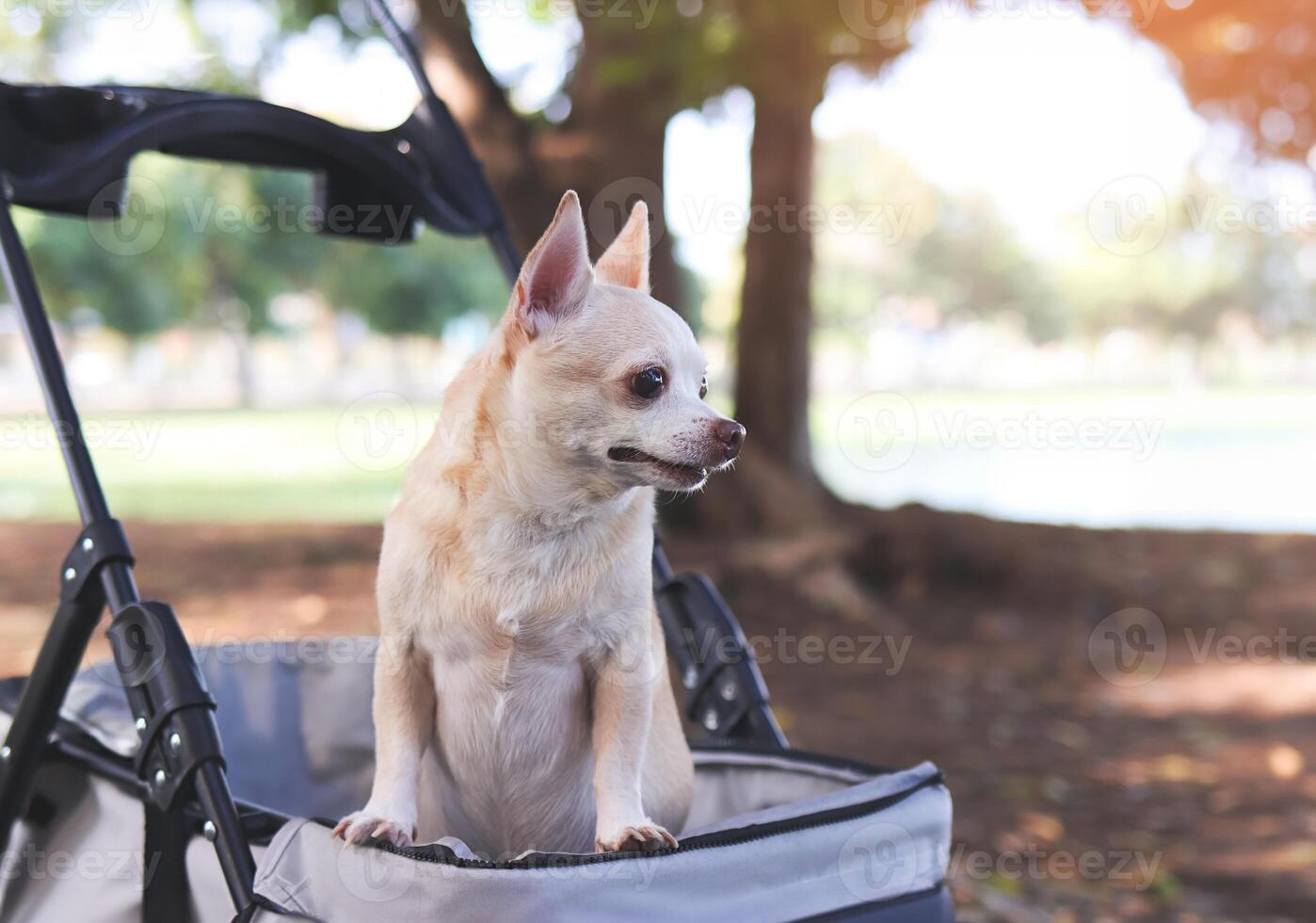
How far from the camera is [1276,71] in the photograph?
629 cm

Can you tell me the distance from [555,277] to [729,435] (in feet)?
0.98

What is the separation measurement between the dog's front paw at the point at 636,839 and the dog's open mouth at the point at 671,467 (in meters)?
0.42

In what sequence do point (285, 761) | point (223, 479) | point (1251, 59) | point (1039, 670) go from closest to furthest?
point (285, 761) < point (1039, 670) < point (1251, 59) < point (223, 479)

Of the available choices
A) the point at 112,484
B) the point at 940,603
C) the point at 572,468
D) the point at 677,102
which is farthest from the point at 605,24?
the point at 112,484

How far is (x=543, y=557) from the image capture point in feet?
4.82
